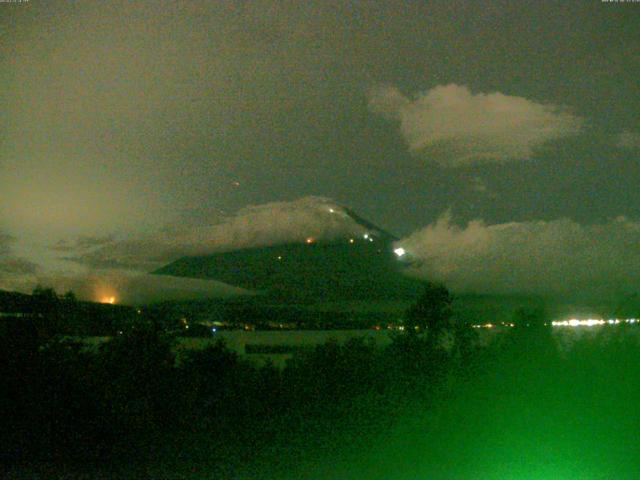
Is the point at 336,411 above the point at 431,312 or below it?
below

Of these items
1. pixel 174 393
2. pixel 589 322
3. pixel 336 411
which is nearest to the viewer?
pixel 336 411

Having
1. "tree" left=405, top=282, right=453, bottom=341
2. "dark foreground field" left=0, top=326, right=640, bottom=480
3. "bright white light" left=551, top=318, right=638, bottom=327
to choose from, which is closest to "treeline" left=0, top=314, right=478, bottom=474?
"dark foreground field" left=0, top=326, right=640, bottom=480

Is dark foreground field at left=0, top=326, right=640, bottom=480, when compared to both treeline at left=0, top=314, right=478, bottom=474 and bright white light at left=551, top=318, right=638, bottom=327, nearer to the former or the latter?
treeline at left=0, top=314, right=478, bottom=474

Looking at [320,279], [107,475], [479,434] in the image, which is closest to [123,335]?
[107,475]

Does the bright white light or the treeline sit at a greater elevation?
the bright white light

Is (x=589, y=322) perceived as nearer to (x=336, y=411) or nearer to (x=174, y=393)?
(x=336, y=411)

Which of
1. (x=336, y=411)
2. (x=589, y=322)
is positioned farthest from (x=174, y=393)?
(x=589, y=322)
